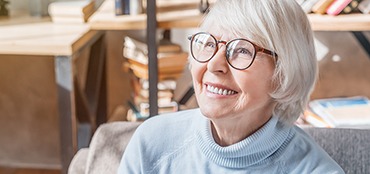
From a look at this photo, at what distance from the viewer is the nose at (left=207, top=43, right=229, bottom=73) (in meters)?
1.26

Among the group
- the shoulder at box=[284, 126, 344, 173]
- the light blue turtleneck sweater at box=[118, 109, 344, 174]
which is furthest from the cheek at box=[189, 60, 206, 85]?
the shoulder at box=[284, 126, 344, 173]

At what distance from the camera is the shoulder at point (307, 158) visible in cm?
130

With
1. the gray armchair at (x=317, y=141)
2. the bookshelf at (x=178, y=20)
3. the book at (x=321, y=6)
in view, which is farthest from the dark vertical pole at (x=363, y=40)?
the gray armchair at (x=317, y=141)

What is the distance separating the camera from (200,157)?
1.39m

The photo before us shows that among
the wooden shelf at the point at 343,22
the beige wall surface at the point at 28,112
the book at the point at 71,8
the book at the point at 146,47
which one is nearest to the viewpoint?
the wooden shelf at the point at 343,22

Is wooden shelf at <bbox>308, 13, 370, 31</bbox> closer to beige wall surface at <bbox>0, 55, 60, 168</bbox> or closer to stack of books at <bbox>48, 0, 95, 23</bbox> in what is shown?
stack of books at <bbox>48, 0, 95, 23</bbox>

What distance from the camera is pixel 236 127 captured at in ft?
4.45

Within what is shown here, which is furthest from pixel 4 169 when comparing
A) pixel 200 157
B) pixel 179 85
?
pixel 200 157

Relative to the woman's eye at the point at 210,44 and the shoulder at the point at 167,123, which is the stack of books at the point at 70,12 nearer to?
the shoulder at the point at 167,123

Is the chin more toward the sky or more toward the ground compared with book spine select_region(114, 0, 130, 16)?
more toward the sky

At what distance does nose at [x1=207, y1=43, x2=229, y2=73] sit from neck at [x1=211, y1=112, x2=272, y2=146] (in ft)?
0.40

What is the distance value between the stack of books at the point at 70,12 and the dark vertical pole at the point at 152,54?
316mm

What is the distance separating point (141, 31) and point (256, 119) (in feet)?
4.64

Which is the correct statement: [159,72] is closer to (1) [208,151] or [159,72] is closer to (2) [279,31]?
(1) [208,151]
